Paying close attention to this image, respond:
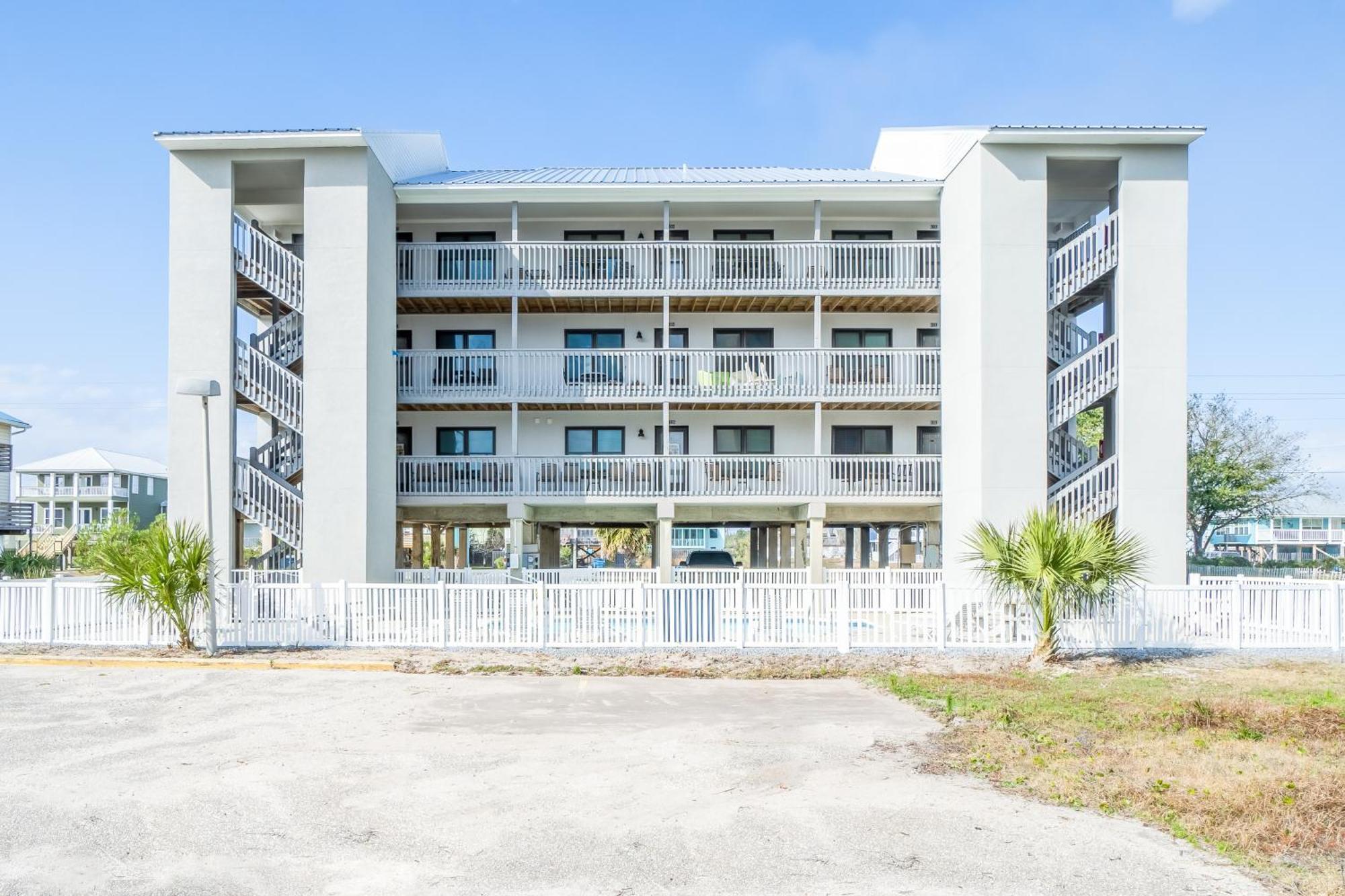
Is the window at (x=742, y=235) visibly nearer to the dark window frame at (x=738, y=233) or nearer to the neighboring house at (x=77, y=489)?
the dark window frame at (x=738, y=233)

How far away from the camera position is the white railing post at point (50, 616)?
1594cm

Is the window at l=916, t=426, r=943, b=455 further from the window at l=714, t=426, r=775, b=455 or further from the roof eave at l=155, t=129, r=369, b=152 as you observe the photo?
the roof eave at l=155, t=129, r=369, b=152

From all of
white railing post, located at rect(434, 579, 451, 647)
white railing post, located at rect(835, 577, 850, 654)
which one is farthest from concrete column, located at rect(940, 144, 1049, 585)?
white railing post, located at rect(434, 579, 451, 647)

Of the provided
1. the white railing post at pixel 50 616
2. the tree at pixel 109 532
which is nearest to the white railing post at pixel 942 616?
the white railing post at pixel 50 616

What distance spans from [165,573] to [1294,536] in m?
84.9

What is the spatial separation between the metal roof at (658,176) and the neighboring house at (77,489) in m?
49.5

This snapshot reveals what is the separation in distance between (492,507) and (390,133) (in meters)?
10.1

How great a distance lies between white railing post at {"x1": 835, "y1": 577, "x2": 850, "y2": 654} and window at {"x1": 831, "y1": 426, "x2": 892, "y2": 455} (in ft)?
35.1

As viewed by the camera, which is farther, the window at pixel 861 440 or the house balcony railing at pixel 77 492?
the house balcony railing at pixel 77 492

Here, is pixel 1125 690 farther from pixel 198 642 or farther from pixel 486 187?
pixel 486 187

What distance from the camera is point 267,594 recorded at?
15.8 m

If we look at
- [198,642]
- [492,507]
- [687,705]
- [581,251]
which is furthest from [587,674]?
[581,251]

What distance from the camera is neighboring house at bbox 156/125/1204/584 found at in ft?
65.9

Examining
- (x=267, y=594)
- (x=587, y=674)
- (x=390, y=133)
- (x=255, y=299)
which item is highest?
(x=390, y=133)
